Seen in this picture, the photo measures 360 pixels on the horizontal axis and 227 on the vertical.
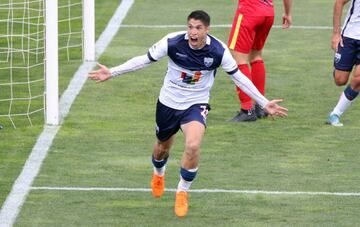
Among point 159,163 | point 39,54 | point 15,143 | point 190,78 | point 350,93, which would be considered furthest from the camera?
point 39,54

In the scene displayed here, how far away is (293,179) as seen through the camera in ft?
37.9

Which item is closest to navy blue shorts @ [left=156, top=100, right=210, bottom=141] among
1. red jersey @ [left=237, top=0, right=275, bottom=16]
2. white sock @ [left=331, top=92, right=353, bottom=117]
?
red jersey @ [left=237, top=0, right=275, bottom=16]

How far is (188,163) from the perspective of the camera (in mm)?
10297

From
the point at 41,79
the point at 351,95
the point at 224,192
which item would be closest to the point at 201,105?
the point at 224,192

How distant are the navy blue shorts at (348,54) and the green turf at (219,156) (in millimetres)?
732

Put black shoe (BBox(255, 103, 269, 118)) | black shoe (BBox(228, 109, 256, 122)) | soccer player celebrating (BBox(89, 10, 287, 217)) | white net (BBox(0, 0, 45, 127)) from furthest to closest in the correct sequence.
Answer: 1. white net (BBox(0, 0, 45, 127))
2. black shoe (BBox(255, 103, 269, 118))
3. black shoe (BBox(228, 109, 256, 122))
4. soccer player celebrating (BBox(89, 10, 287, 217))

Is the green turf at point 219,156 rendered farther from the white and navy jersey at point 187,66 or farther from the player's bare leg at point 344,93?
the white and navy jersey at point 187,66

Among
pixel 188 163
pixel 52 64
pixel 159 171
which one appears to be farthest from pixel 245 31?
pixel 188 163

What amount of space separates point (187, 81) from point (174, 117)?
0.33 meters

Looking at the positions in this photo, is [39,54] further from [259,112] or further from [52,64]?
[259,112]

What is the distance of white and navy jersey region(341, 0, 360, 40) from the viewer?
43.4 feet

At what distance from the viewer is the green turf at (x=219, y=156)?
10.3 metres

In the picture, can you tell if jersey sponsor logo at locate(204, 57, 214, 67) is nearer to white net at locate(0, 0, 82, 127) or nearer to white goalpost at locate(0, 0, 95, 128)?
white goalpost at locate(0, 0, 95, 128)

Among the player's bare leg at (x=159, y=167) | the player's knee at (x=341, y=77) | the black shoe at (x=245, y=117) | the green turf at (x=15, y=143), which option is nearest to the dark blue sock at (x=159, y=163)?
the player's bare leg at (x=159, y=167)
